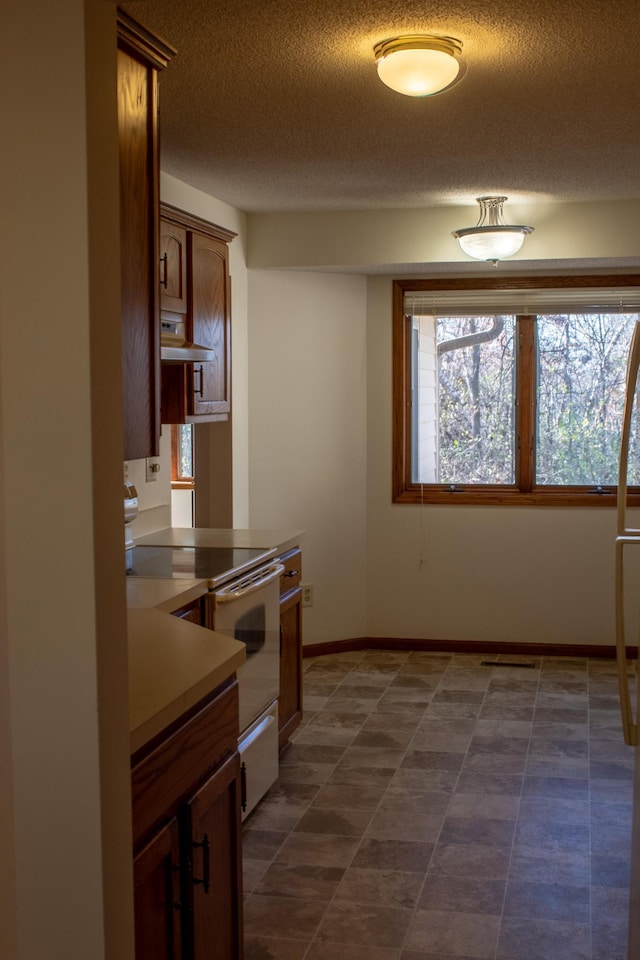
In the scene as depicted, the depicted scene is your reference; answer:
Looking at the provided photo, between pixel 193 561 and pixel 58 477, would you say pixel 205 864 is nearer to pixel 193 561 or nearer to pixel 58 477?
pixel 58 477

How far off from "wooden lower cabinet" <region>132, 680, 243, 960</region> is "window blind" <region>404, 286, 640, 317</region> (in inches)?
159

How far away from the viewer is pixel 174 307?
4.04m

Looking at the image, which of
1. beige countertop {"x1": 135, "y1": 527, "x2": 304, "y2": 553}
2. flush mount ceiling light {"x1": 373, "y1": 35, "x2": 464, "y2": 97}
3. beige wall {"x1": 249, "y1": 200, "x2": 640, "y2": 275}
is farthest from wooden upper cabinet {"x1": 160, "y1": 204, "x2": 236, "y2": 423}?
flush mount ceiling light {"x1": 373, "y1": 35, "x2": 464, "y2": 97}

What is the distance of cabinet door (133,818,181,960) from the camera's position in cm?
175

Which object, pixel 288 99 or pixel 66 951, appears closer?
pixel 66 951

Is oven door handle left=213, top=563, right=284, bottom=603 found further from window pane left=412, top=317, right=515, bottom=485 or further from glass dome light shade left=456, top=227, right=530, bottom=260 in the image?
window pane left=412, top=317, right=515, bottom=485

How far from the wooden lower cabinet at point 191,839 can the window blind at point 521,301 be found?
4.04m

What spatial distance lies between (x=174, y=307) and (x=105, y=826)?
9.31ft

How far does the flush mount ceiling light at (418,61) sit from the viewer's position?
9.33 ft

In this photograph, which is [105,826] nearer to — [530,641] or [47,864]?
[47,864]

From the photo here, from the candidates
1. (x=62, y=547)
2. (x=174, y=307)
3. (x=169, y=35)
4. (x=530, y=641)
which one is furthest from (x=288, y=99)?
(x=530, y=641)

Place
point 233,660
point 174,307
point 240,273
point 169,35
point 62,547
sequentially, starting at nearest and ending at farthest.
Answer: point 62,547 → point 233,660 → point 169,35 → point 174,307 → point 240,273

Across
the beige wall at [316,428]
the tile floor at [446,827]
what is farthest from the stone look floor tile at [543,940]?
the beige wall at [316,428]

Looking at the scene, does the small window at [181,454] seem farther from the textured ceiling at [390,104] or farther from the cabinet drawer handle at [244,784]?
the cabinet drawer handle at [244,784]
